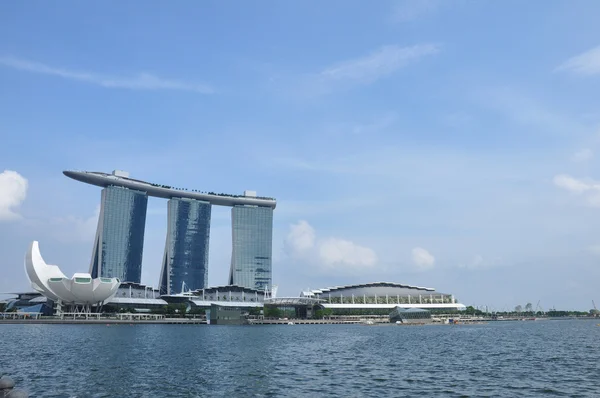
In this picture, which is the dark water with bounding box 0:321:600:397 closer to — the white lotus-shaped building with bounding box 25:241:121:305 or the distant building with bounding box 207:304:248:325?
the distant building with bounding box 207:304:248:325

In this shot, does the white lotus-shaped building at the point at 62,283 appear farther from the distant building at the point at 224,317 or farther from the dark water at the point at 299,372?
the dark water at the point at 299,372

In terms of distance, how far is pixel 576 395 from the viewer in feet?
113

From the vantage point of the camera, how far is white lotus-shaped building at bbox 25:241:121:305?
187 metres

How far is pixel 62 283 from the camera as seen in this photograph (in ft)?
612

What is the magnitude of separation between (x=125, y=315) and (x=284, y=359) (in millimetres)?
156935

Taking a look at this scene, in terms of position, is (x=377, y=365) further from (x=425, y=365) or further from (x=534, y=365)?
(x=534, y=365)

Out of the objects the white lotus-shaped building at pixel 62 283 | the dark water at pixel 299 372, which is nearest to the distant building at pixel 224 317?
the white lotus-shaped building at pixel 62 283

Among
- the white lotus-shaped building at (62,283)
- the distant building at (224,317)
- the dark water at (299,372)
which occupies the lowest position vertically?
the dark water at (299,372)

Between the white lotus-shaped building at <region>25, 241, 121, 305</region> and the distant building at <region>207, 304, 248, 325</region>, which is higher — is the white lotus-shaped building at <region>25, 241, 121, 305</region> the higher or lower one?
the higher one

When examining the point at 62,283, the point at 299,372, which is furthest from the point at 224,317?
the point at 299,372

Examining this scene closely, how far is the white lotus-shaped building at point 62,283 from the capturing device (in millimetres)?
186875

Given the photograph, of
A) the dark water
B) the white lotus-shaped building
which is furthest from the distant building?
the dark water

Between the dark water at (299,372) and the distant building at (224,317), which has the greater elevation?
the distant building at (224,317)

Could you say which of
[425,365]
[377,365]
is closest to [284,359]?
[377,365]
